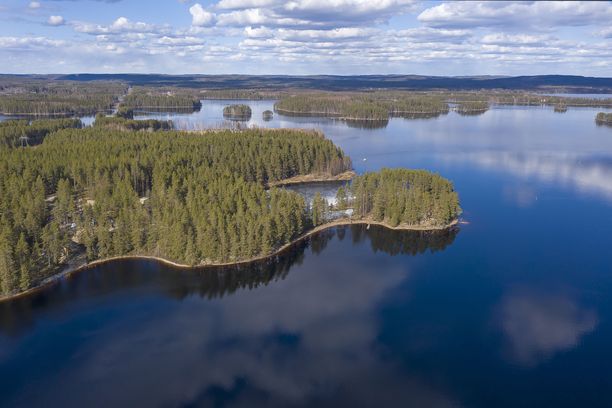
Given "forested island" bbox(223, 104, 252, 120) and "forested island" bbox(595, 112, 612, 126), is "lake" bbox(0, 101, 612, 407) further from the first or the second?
"forested island" bbox(595, 112, 612, 126)

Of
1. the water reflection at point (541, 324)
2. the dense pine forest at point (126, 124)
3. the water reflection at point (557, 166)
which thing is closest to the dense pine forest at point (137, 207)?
the water reflection at point (541, 324)

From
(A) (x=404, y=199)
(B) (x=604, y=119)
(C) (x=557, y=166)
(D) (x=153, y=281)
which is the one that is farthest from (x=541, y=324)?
(B) (x=604, y=119)

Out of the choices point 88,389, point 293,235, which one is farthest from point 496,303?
point 88,389

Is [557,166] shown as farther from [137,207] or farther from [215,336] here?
[215,336]

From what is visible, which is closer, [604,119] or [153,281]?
[153,281]

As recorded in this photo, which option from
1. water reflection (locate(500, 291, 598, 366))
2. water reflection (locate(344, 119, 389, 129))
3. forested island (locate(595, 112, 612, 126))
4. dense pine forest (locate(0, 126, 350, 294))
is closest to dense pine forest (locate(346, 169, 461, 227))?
dense pine forest (locate(0, 126, 350, 294))

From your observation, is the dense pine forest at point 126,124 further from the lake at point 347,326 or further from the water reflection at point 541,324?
the water reflection at point 541,324

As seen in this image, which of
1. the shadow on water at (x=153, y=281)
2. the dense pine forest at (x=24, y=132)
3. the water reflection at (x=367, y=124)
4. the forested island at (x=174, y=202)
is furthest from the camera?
the water reflection at (x=367, y=124)
